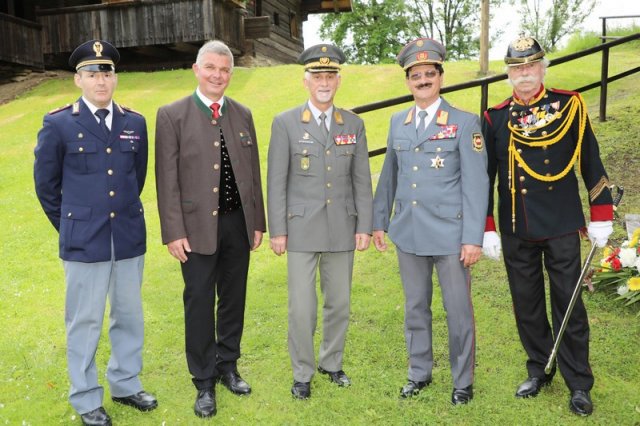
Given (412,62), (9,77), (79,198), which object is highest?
(9,77)

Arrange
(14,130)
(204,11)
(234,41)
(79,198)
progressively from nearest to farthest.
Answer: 1. (79,198)
2. (14,130)
3. (204,11)
4. (234,41)

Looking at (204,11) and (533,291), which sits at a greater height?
(204,11)

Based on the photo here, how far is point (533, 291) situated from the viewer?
11.8 feet

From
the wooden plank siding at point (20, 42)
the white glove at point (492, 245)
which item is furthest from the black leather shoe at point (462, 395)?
the wooden plank siding at point (20, 42)

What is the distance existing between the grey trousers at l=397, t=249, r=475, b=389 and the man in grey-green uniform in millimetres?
376

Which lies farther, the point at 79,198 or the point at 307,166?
the point at 307,166

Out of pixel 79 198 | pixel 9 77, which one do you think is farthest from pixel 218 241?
pixel 9 77

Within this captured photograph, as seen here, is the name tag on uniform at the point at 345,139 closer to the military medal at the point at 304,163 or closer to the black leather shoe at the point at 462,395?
the military medal at the point at 304,163

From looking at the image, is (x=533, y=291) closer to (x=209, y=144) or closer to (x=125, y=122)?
(x=209, y=144)

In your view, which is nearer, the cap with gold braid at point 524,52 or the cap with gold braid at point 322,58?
the cap with gold braid at point 524,52

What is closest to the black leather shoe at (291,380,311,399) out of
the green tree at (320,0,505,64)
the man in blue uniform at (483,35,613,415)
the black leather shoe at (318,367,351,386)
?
the black leather shoe at (318,367,351,386)

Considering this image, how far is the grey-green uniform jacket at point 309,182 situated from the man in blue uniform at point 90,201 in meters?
0.84

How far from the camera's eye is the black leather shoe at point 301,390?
12.3ft

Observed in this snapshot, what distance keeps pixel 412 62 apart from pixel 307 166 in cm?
86
